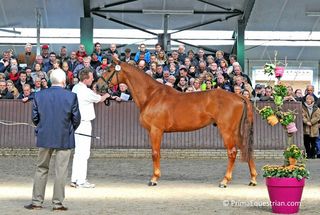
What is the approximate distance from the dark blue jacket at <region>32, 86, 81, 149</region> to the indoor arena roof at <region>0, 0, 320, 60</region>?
50.7 feet

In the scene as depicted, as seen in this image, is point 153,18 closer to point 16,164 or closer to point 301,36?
point 301,36

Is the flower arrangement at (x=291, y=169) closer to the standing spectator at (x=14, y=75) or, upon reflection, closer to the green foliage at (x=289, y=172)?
the green foliage at (x=289, y=172)

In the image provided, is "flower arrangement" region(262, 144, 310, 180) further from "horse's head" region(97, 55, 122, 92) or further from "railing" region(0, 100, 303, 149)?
"railing" region(0, 100, 303, 149)

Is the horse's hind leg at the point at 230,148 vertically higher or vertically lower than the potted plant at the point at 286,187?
higher

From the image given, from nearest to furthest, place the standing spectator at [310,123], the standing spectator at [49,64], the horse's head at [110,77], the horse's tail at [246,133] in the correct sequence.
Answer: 1. the horse's tail at [246,133]
2. the horse's head at [110,77]
3. the standing spectator at [310,123]
4. the standing spectator at [49,64]

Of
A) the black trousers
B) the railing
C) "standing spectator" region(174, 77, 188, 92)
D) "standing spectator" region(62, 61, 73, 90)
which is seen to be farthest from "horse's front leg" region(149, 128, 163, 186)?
the black trousers

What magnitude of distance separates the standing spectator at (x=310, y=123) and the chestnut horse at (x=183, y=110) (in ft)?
20.6

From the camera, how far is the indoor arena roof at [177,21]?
23656mm

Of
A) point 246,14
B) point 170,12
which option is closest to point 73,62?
point 170,12

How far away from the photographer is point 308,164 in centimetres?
1542

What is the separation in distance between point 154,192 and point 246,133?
2.24 meters

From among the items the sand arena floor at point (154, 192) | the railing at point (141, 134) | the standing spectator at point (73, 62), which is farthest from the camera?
the standing spectator at point (73, 62)

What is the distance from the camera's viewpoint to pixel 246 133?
11.4 m

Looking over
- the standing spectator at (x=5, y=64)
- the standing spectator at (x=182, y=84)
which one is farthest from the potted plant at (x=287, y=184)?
the standing spectator at (x=5, y=64)
